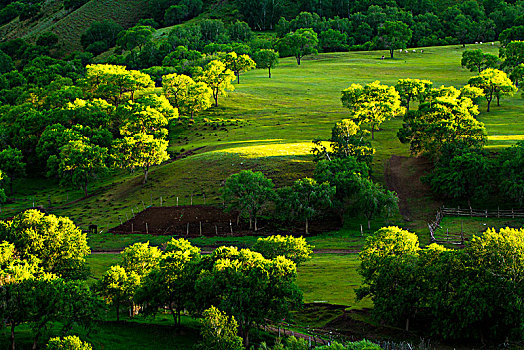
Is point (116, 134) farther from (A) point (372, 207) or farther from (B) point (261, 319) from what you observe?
(B) point (261, 319)

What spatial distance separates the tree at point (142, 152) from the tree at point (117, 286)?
5753 centimetres

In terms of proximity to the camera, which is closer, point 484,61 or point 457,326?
point 457,326

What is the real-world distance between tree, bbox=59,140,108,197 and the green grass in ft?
202

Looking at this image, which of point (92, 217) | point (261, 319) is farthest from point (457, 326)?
point (92, 217)

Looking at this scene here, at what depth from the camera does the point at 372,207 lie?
3568 inches

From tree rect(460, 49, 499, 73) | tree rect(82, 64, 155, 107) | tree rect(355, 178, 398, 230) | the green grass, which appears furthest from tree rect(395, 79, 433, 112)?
the green grass

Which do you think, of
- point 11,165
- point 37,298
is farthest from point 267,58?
point 37,298

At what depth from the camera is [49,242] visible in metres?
66.9

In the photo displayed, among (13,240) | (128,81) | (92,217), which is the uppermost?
(128,81)

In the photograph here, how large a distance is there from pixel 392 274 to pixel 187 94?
339ft

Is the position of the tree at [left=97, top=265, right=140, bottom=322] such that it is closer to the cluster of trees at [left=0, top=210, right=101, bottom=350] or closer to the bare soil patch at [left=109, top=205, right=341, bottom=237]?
the cluster of trees at [left=0, top=210, right=101, bottom=350]

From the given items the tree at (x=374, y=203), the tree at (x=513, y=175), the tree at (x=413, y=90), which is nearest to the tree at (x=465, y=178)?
the tree at (x=513, y=175)

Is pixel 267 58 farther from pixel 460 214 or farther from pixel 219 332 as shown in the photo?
pixel 219 332

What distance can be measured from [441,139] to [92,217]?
65354 mm
